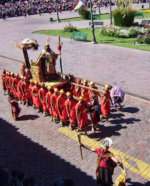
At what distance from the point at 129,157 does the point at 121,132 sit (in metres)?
1.43

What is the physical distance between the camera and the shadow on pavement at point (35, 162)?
23.0 feet

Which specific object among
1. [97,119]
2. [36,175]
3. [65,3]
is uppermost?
[65,3]

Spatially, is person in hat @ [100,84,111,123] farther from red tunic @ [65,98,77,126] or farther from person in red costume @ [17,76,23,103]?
person in red costume @ [17,76,23,103]

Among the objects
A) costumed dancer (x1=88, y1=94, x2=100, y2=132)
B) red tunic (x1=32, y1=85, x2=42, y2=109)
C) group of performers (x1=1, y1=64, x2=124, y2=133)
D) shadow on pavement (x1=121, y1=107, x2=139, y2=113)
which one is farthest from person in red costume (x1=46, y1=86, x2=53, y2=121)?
shadow on pavement (x1=121, y1=107, x2=139, y2=113)

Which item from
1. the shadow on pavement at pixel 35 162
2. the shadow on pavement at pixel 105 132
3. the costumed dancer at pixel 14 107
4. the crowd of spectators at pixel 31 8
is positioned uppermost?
the crowd of spectators at pixel 31 8

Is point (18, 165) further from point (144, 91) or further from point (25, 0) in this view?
point (25, 0)

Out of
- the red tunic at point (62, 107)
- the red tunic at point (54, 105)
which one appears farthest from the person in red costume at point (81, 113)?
the red tunic at point (54, 105)

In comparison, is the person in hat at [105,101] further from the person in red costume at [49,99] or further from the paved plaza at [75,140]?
the person in red costume at [49,99]

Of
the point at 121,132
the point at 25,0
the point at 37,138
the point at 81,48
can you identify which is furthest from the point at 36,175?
the point at 25,0

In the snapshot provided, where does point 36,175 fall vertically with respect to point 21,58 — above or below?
below

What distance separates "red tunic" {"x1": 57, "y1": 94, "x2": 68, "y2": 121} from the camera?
928 centimetres

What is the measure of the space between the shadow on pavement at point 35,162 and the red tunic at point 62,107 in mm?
1489

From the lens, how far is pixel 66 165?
24.6 ft

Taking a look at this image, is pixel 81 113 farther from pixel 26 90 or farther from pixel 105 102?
pixel 26 90
